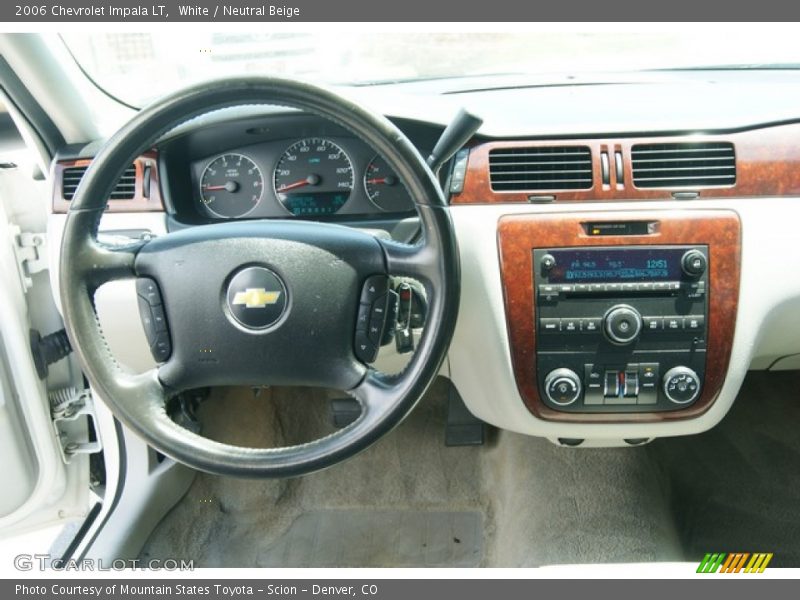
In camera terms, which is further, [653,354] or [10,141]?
[10,141]

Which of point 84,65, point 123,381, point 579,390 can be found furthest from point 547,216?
point 84,65

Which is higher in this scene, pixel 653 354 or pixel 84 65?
pixel 84 65

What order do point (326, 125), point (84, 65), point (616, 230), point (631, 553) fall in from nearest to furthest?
point (616, 230) < point (326, 125) < point (84, 65) < point (631, 553)

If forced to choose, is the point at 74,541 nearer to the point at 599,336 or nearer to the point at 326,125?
the point at 326,125

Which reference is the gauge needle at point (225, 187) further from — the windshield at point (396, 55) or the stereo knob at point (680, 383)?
the stereo knob at point (680, 383)

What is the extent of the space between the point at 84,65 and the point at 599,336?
1.38 meters

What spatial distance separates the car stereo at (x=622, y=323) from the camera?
4.94ft

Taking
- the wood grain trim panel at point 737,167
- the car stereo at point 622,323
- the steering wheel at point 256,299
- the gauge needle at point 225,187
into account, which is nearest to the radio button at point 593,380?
the car stereo at point 622,323

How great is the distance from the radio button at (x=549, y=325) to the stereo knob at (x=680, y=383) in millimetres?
253

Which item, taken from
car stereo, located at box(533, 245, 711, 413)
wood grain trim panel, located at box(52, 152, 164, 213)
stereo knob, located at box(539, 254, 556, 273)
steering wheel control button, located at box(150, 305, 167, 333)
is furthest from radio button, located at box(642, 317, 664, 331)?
wood grain trim panel, located at box(52, 152, 164, 213)

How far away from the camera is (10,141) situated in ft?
6.17

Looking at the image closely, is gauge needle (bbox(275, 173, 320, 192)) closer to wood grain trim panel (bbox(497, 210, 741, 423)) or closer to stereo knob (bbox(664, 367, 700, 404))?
wood grain trim panel (bbox(497, 210, 741, 423))

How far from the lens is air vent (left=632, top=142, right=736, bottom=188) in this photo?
1.51 meters

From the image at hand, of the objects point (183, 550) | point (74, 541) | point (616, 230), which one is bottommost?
point (183, 550)
